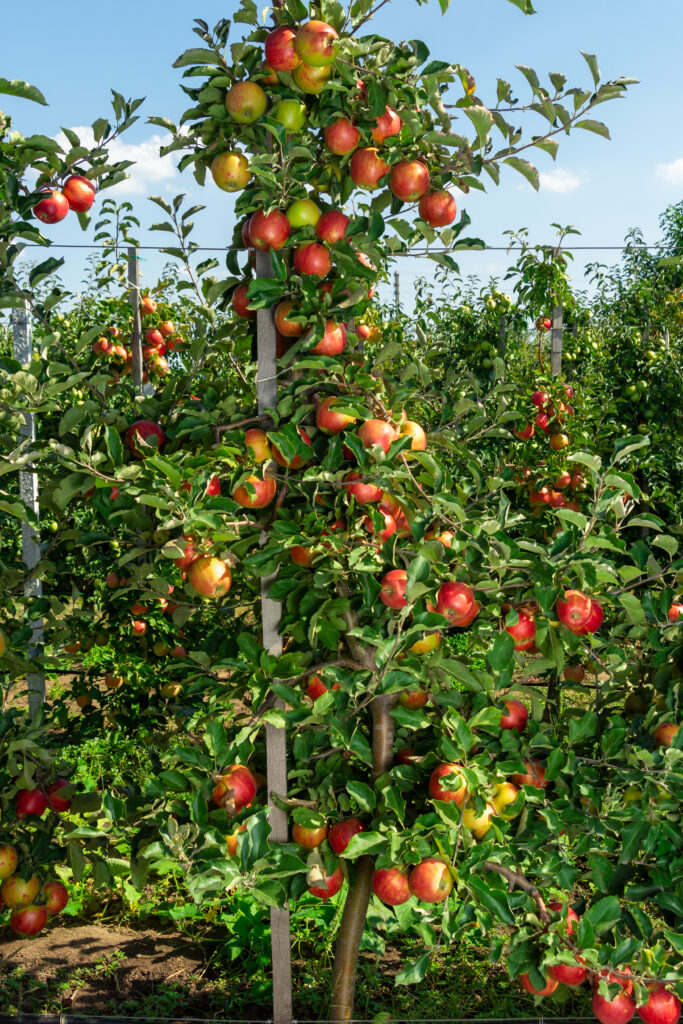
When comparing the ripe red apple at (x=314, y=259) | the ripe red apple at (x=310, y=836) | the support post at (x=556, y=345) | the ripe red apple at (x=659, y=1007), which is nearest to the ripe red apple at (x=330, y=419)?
the ripe red apple at (x=314, y=259)

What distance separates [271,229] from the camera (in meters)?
1.63

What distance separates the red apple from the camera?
1.64 m

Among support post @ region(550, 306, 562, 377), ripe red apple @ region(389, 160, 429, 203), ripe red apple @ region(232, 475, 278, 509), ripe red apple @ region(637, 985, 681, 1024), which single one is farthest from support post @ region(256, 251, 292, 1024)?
support post @ region(550, 306, 562, 377)

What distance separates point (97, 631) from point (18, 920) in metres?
1.21

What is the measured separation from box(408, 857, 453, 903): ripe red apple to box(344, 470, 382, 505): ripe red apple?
0.73 meters

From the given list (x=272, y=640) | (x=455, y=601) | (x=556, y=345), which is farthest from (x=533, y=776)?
Result: (x=556, y=345)

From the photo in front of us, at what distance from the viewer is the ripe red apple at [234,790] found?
5.38 ft

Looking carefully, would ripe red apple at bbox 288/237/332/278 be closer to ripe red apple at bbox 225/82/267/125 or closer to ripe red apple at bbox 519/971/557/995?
ripe red apple at bbox 225/82/267/125

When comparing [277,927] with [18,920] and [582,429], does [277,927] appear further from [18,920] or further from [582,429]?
[582,429]

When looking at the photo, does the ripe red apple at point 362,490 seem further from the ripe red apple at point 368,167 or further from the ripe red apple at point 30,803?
the ripe red apple at point 30,803

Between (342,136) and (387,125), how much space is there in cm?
9

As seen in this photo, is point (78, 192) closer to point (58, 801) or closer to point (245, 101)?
point (245, 101)

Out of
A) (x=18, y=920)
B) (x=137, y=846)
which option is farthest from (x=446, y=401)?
(x=18, y=920)

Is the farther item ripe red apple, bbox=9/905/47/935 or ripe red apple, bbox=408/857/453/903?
ripe red apple, bbox=9/905/47/935
